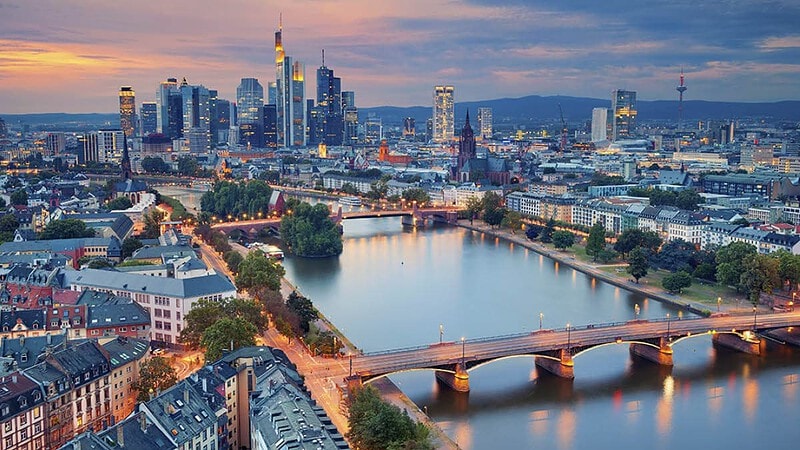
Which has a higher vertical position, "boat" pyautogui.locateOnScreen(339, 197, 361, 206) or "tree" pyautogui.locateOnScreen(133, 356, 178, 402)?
"boat" pyautogui.locateOnScreen(339, 197, 361, 206)

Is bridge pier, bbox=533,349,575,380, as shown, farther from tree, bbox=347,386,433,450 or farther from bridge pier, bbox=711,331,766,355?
tree, bbox=347,386,433,450

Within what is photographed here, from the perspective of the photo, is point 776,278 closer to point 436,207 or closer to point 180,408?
point 180,408

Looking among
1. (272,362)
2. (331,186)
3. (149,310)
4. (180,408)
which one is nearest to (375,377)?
(272,362)

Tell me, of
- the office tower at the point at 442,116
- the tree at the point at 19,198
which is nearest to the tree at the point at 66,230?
the tree at the point at 19,198

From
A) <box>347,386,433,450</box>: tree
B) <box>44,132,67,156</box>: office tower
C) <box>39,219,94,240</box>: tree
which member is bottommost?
<box>347,386,433,450</box>: tree

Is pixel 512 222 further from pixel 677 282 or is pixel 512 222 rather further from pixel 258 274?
pixel 258 274

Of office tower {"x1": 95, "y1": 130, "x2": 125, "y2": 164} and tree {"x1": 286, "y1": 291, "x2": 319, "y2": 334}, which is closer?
tree {"x1": 286, "y1": 291, "x2": 319, "y2": 334}

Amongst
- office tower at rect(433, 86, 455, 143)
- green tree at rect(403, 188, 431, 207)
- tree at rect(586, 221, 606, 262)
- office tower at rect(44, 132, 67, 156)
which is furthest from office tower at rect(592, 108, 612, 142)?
tree at rect(586, 221, 606, 262)
